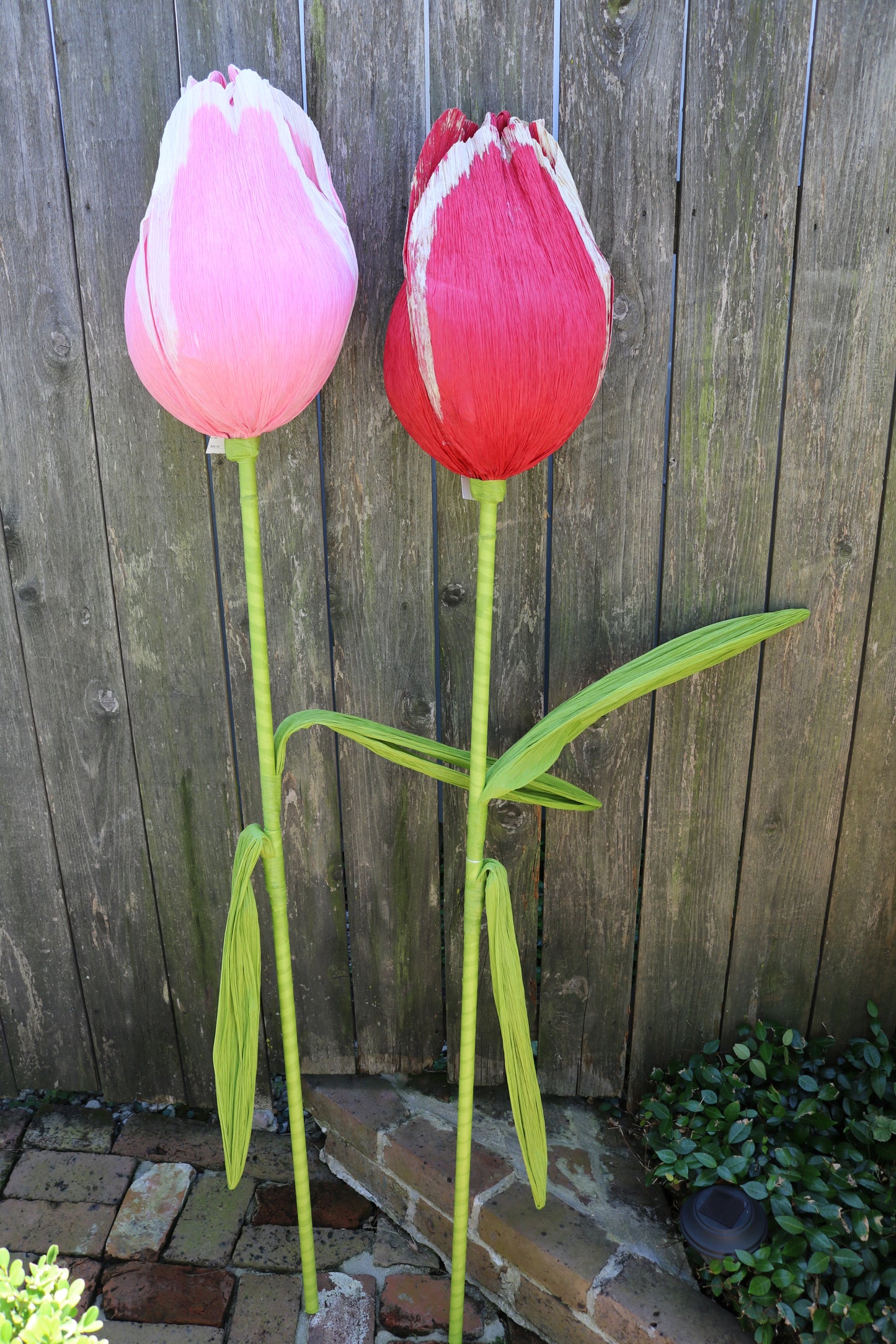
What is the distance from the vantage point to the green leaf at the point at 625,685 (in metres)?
1.41

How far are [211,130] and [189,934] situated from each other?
1.53m

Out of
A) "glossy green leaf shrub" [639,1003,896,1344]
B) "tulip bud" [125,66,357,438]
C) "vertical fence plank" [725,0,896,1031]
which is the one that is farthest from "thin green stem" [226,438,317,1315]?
"vertical fence plank" [725,0,896,1031]

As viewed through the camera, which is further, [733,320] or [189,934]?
[189,934]

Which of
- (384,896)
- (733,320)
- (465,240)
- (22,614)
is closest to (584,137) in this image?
(733,320)

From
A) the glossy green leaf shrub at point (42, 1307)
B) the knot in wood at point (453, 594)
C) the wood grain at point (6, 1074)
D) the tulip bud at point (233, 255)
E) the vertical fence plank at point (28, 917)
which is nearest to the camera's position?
the glossy green leaf shrub at point (42, 1307)

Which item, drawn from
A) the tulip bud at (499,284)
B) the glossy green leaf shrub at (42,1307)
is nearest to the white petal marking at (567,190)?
the tulip bud at (499,284)

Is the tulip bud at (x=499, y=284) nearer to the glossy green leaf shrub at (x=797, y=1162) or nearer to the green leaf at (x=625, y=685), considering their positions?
the green leaf at (x=625, y=685)

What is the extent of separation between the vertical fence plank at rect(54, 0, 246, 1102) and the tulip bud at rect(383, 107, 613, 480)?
58 centimetres

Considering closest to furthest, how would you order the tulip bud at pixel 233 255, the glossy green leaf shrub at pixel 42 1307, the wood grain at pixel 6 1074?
the glossy green leaf shrub at pixel 42 1307, the tulip bud at pixel 233 255, the wood grain at pixel 6 1074

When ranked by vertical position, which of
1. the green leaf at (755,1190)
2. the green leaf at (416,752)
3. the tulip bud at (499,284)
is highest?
the tulip bud at (499,284)

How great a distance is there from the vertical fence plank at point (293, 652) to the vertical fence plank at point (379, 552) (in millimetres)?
31

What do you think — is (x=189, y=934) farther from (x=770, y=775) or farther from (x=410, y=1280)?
(x=770, y=775)

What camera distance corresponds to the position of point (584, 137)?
1426 millimetres

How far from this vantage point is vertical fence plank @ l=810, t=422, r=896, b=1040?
165cm
